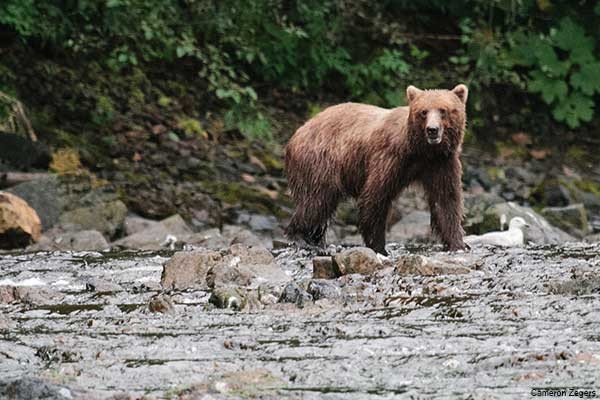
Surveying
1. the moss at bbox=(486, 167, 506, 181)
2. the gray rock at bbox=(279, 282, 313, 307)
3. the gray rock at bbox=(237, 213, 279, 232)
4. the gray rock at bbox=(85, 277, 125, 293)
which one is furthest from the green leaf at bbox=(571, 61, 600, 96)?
the gray rock at bbox=(279, 282, 313, 307)

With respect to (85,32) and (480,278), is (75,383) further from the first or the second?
(85,32)

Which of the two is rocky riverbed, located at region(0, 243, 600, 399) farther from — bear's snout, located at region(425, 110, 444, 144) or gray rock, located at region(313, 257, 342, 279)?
bear's snout, located at region(425, 110, 444, 144)

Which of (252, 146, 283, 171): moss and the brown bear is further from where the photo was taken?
(252, 146, 283, 171): moss

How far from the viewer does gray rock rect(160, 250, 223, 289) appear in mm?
8695

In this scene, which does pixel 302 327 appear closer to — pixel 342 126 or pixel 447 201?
pixel 447 201

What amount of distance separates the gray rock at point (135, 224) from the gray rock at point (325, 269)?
4.57 m

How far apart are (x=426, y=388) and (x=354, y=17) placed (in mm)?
13222

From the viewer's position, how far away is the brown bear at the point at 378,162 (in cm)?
991

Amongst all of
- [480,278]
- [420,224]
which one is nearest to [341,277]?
[480,278]

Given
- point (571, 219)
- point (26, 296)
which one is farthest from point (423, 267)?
point (571, 219)

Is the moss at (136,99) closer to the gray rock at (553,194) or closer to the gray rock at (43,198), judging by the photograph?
the gray rock at (43,198)

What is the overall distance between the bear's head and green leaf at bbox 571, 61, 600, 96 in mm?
8291

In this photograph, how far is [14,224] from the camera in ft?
38.9

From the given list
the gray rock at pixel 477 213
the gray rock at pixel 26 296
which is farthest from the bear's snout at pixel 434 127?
the gray rock at pixel 477 213
